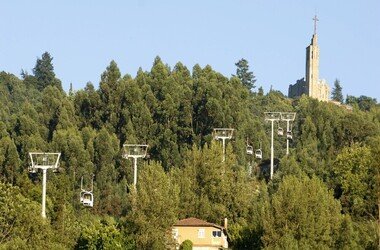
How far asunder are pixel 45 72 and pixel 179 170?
2881 inches

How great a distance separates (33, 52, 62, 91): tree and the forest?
2641cm

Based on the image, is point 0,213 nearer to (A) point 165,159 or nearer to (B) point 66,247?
(B) point 66,247

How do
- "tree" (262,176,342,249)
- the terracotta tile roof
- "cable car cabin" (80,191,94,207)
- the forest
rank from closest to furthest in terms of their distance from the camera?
"tree" (262,176,342,249)
the forest
"cable car cabin" (80,191,94,207)
the terracotta tile roof

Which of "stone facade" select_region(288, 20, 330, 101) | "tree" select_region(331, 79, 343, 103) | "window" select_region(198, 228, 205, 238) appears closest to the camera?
"window" select_region(198, 228, 205, 238)

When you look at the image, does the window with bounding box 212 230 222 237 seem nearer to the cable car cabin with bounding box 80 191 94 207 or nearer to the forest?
the forest

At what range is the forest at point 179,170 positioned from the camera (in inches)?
2516

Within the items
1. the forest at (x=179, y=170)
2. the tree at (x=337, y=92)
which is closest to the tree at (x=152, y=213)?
the forest at (x=179, y=170)

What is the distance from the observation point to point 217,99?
96.5 m

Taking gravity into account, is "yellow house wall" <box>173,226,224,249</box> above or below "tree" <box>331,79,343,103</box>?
below

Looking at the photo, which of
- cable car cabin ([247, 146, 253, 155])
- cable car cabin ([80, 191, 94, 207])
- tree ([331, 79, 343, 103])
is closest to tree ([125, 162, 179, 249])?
cable car cabin ([80, 191, 94, 207])

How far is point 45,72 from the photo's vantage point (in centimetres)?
15012

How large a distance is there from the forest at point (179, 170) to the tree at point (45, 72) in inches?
1040

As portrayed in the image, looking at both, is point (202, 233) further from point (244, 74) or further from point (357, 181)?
point (244, 74)

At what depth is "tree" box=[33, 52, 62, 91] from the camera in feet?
480
